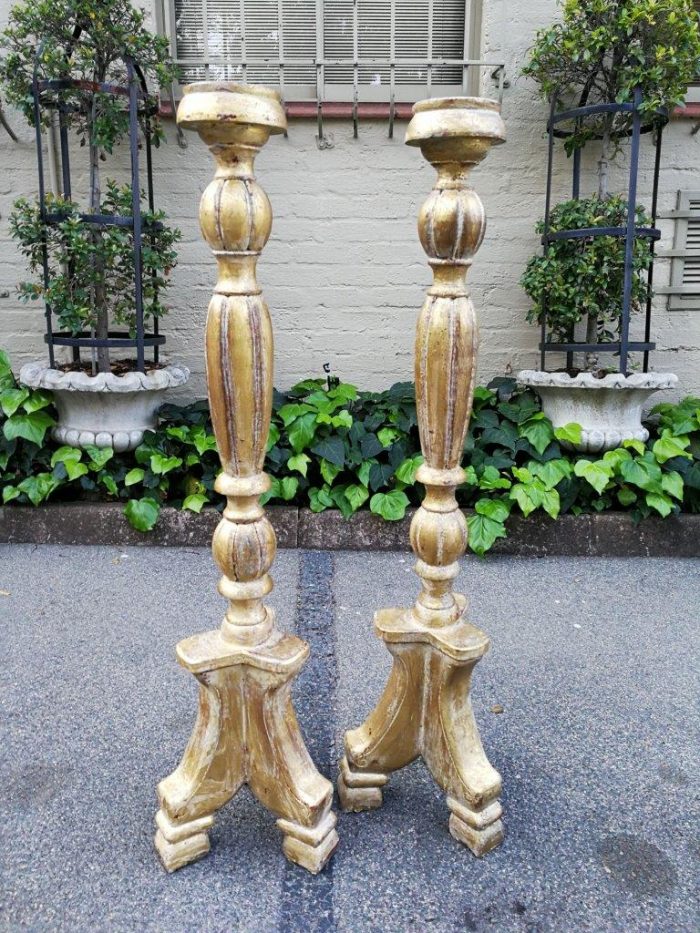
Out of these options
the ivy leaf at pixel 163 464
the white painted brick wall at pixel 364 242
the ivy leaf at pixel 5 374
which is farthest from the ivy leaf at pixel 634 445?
the ivy leaf at pixel 5 374

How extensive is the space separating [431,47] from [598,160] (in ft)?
3.21

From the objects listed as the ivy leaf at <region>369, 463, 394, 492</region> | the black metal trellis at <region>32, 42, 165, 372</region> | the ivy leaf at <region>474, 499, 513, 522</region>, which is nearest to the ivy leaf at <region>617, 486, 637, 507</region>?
the ivy leaf at <region>474, 499, 513, 522</region>

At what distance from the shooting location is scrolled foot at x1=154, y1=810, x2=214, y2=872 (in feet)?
4.67

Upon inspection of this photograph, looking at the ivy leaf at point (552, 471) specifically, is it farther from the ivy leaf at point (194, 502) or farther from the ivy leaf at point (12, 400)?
the ivy leaf at point (12, 400)

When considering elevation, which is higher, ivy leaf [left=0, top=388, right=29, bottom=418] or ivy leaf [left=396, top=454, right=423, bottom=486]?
ivy leaf [left=0, top=388, right=29, bottom=418]

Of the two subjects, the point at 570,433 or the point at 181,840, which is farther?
the point at 570,433

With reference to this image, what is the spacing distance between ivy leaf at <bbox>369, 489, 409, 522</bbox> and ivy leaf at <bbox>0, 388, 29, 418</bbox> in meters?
1.49

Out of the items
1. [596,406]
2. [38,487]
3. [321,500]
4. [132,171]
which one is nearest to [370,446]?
[321,500]

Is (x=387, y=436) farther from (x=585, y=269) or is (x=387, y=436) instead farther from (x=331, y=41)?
(x=331, y=41)

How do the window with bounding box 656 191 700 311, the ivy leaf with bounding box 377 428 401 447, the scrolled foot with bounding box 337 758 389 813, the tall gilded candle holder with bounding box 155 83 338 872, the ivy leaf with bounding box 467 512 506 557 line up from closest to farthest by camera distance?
the tall gilded candle holder with bounding box 155 83 338 872, the scrolled foot with bounding box 337 758 389 813, the ivy leaf with bounding box 467 512 506 557, the ivy leaf with bounding box 377 428 401 447, the window with bounding box 656 191 700 311

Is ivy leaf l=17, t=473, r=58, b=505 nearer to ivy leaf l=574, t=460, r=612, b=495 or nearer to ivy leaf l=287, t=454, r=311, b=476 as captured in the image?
ivy leaf l=287, t=454, r=311, b=476

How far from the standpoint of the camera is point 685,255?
12.1 ft

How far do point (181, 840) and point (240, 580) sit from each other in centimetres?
51

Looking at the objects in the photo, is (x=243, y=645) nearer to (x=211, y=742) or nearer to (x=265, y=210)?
(x=211, y=742)
